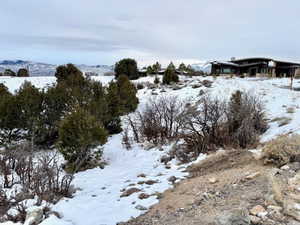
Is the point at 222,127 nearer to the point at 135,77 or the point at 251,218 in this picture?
the point at 251,218

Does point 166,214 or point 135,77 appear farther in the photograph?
point 135,77

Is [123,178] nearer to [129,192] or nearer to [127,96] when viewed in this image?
[129,192]

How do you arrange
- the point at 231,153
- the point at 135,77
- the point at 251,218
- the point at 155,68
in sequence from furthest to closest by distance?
the point at 155,68 < the point at 135,77 < the point at 231,153 < the point at 251,218

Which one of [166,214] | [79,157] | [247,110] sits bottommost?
[79,157]

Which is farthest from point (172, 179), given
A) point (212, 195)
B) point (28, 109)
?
point (28, 109)

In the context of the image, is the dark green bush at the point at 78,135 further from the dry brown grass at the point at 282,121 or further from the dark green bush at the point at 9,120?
the dry brown grass at the point at 282,121

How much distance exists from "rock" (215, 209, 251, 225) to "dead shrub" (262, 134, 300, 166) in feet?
6.19

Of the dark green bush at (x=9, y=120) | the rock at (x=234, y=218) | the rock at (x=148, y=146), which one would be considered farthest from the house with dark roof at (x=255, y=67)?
the rock at (x=234, y=218)

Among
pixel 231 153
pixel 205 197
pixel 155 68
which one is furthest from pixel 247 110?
pixel 155 68

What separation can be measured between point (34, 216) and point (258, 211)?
10.7 ft

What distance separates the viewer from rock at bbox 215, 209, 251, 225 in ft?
10.1

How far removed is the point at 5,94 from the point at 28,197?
358 inches

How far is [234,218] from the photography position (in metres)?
3.13

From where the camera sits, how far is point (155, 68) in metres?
37.3
